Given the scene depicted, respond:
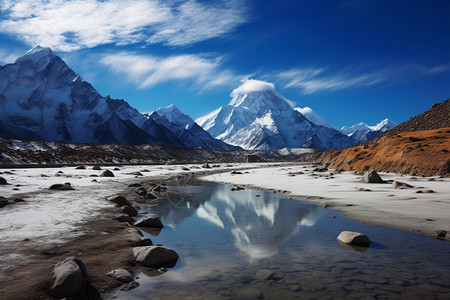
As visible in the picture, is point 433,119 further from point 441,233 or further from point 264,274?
point 264,274

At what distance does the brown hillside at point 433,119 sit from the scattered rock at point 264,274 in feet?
164

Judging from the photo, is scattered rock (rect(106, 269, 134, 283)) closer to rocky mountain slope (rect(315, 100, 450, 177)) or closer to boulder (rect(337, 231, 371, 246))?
boulder (rect(337, 231, 371, 246))

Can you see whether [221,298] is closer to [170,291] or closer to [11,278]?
[170,291]

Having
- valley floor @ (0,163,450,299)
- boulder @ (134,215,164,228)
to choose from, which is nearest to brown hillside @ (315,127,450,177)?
valley floor @ (0,163,450,299)

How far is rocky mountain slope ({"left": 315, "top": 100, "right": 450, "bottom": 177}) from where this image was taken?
28.5m

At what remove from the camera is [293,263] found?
306 inches

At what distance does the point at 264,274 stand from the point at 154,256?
3123 mm

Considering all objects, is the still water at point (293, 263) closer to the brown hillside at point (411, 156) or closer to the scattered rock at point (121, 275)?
the scattered rock at point (121, 275)

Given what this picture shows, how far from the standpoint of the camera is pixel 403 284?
630 cm

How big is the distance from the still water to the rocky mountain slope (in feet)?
74.0

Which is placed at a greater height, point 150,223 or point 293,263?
point 150,223

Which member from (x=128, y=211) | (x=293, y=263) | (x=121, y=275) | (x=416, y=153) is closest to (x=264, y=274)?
(x=293, y=263)

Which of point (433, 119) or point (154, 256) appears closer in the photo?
point (154, 256)

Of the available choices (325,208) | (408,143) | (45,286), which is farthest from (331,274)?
(408,143)
